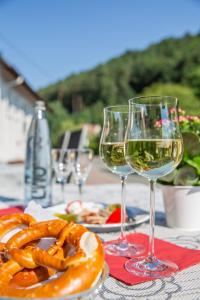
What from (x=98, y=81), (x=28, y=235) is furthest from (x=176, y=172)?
(x=98, y=81)

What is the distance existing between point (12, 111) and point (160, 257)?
942cm

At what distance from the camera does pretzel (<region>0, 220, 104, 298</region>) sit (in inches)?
11.9

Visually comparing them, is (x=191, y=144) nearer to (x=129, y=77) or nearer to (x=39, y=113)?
(x=39, y=113)

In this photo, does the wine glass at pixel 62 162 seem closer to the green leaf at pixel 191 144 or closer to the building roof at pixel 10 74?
the green leaf at pixel 191 144

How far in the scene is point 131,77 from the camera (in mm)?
27844

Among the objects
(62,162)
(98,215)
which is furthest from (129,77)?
(98,215)

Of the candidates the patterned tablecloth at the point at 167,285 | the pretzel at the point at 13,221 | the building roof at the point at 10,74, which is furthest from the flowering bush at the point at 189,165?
the building roof at the point at 10,74

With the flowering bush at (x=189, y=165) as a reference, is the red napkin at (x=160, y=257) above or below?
below

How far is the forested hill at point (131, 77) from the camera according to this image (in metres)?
26.3

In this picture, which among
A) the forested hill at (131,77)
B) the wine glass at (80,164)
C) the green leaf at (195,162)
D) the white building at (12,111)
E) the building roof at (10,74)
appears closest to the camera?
the green leaf at (195,162)

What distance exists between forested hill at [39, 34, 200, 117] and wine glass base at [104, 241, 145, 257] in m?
24.8

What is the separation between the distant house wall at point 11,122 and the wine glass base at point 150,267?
7091 millimetres

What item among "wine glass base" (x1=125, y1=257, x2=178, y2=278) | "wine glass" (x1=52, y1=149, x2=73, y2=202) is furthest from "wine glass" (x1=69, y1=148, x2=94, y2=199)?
"wine glass base" (x1=125, y1=257, x2=178, y2=278)

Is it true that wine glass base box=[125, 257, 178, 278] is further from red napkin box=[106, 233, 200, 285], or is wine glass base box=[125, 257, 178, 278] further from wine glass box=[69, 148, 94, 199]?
wine glass box=[69, 148, 94, 199]
